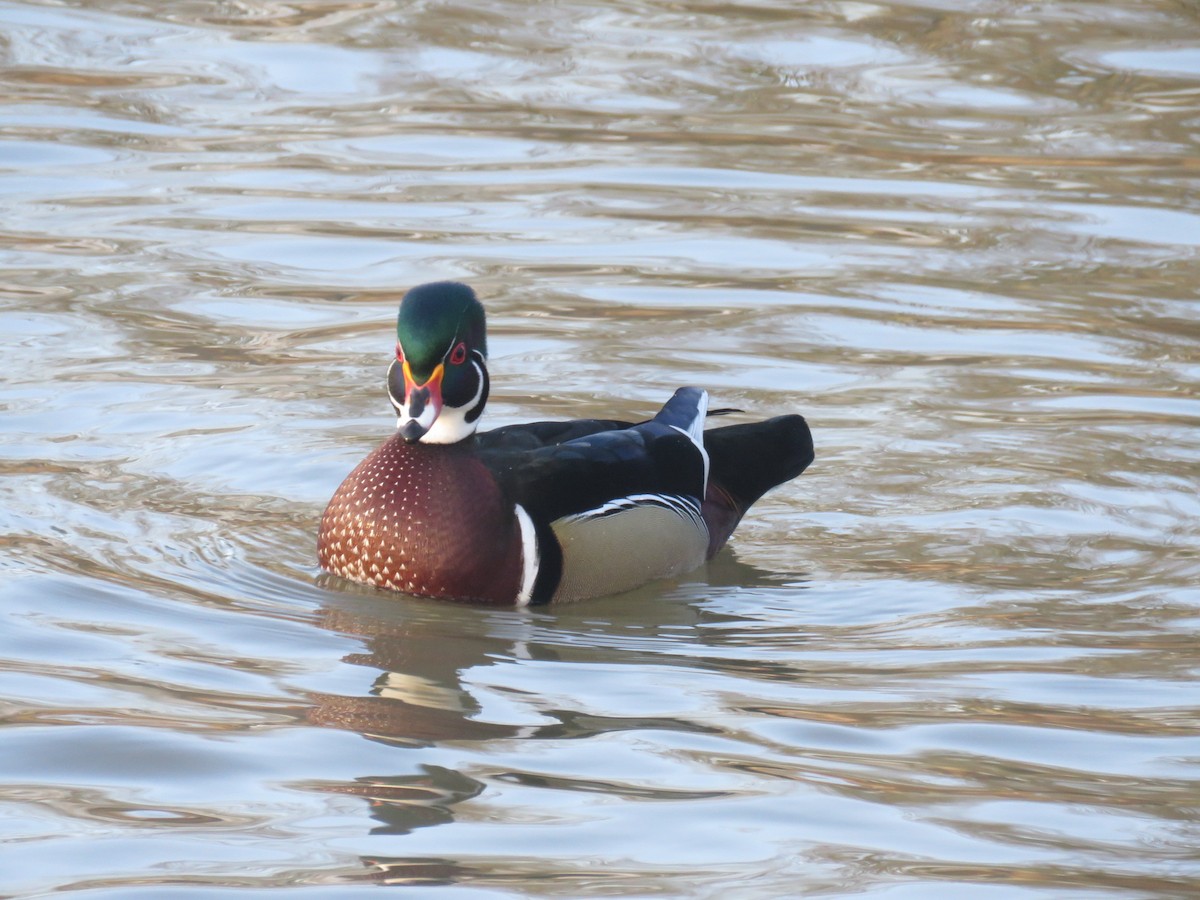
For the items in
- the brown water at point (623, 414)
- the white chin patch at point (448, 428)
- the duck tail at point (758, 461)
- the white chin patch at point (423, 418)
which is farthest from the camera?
the duck tail at point (758, 461)

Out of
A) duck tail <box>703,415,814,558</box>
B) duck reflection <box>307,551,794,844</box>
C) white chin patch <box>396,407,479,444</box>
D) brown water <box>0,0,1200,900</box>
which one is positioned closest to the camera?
brown water <box>0,0,1200,900</box>

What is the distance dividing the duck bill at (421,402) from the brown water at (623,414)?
57 cm

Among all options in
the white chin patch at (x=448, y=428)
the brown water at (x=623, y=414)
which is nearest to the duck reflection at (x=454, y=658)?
the brown water at (x=623, y=414)

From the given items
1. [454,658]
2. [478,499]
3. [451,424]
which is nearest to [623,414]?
[451,424]

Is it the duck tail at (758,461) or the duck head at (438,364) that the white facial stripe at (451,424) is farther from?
the duck tail at (758,461)

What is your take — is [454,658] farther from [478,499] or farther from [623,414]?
[623,414]

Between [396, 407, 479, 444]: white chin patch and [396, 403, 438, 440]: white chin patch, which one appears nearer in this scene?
[396, 403, 438, 440]: white chin patch

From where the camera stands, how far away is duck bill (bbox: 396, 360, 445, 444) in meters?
6.21

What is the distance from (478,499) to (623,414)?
7.27ft

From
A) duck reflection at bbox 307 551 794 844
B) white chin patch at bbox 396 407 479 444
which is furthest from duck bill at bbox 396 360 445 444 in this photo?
duck reflection at bbox 307 551 794 844

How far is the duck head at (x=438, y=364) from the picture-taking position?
6.22 metres

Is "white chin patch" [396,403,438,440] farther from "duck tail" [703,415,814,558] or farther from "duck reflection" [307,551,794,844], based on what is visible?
"duck tail" [703,415,814,558]

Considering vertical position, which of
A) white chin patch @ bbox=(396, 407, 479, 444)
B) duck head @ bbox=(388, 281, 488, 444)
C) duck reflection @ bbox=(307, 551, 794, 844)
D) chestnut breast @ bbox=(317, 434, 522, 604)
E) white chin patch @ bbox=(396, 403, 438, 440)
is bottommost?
duck reflection @ bbox=(307, 551, 794, 844)

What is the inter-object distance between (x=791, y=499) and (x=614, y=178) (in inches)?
185
